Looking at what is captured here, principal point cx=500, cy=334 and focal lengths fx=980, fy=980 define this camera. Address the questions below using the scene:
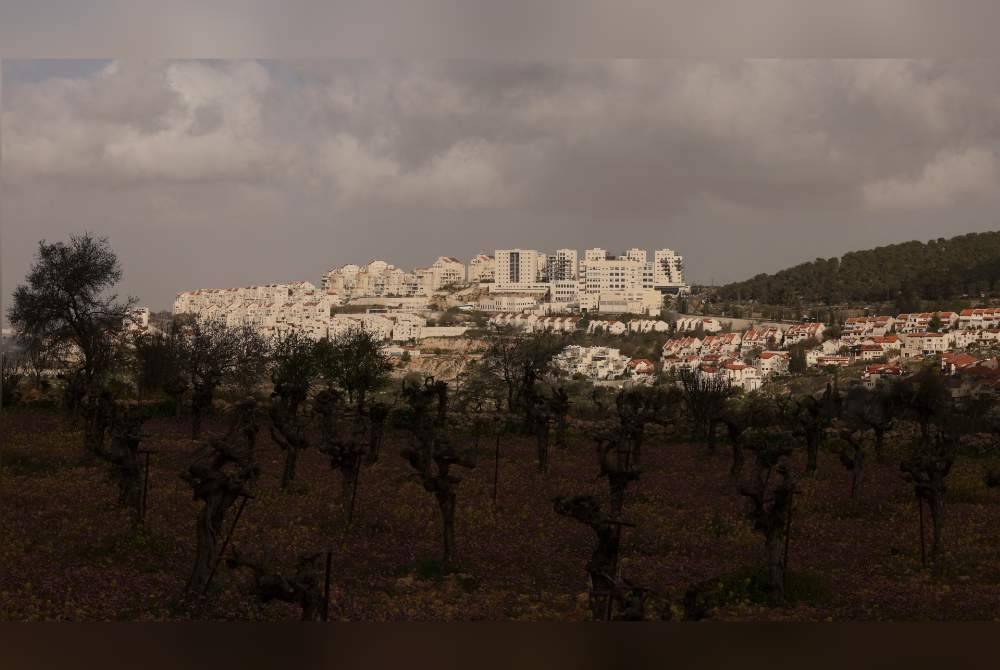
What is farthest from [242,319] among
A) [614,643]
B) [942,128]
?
[942,128]

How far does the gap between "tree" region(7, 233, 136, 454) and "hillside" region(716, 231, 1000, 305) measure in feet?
19.0

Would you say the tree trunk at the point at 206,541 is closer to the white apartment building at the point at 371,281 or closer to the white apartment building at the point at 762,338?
the white apartment building at the point at 371,281

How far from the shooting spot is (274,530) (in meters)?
8.08

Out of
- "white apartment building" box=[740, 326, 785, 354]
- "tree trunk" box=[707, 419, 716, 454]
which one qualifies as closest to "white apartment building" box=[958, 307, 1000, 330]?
"white apartment building" box=[740, 326, 785, 354]

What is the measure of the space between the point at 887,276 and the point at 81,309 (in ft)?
31.1

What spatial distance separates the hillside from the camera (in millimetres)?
8367

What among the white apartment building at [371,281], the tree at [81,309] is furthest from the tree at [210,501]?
the white apartment building at [371,281]

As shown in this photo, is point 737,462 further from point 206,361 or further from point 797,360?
point 206,361

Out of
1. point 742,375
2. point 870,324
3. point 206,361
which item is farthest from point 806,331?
point 206,361

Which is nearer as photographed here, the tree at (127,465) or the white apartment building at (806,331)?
the tree at (127,465)

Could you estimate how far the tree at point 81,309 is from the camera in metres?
9.34

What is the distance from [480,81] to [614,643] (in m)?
4.33

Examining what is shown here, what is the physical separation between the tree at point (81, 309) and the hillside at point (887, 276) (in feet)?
19.0

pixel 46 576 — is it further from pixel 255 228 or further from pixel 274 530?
pixel 255 228
